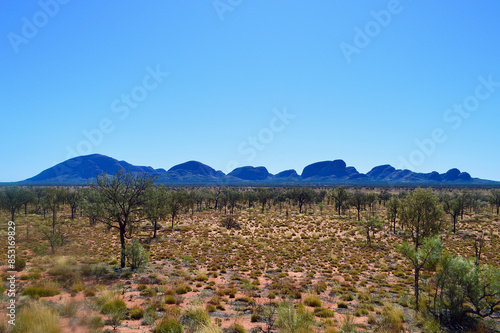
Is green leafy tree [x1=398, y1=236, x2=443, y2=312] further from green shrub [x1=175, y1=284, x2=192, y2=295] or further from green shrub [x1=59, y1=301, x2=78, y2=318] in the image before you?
green shrub [x1=59, y1=301, x2=78, y2=318]

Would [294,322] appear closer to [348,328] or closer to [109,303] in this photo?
[348,328]

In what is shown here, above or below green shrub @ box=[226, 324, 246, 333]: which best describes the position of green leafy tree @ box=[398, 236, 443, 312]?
above

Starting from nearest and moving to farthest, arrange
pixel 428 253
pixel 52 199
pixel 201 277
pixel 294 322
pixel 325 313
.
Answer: pixel 294 322, pixel 325 313, pixel 428 253, pixel 201 277, pixel 52 199

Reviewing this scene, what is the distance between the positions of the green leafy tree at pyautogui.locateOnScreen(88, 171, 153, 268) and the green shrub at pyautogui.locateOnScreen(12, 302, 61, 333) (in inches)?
466

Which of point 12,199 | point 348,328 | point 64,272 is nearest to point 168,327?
point 348,328

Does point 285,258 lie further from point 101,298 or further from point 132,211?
point 101,298

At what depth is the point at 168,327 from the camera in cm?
1024

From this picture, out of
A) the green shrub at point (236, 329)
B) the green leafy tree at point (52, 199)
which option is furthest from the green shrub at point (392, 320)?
the green leafy tree at point (52, 199)

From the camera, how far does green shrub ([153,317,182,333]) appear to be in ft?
33.1

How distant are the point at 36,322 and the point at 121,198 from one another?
1361cm

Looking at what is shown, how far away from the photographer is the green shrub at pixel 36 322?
8391mm

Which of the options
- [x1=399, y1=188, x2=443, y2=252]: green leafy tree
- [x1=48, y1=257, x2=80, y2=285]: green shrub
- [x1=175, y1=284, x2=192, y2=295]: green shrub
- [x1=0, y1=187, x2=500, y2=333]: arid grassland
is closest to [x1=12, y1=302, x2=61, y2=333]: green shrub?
[x1=0, y1=187, x2=500, y2=333]: arid grassland

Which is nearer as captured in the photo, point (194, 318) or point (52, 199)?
point (194, 318)

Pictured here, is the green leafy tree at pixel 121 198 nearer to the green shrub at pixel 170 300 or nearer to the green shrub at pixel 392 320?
the green shrub at pixel 170 300
